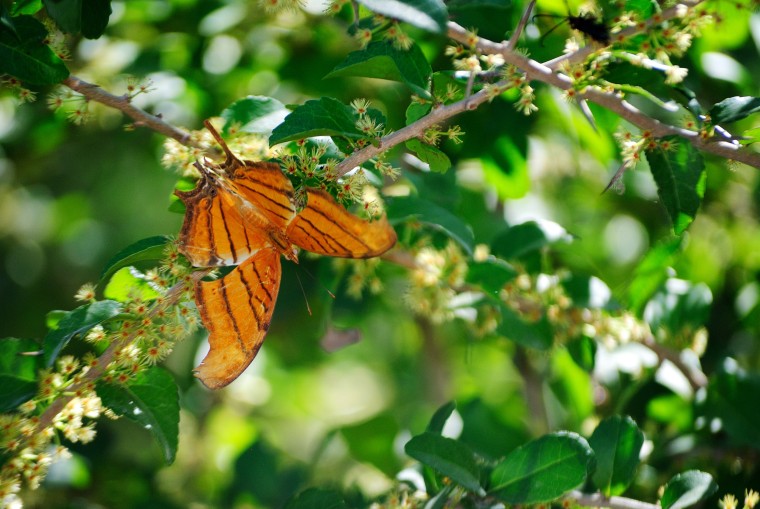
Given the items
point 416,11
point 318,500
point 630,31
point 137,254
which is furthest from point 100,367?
point 630,31

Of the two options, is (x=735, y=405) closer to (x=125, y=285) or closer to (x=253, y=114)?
(x=253, y=114)

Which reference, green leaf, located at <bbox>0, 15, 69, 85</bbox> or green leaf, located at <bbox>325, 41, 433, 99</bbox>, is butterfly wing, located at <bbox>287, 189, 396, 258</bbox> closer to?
green leaf, located at <bbox>325, 41, 433, 99</bbox>

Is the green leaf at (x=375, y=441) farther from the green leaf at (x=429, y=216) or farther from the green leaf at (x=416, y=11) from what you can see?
the green leaf at (x=416, y=11)

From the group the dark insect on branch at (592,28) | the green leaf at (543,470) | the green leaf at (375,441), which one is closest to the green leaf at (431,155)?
the dark insect on branch at (592,28)

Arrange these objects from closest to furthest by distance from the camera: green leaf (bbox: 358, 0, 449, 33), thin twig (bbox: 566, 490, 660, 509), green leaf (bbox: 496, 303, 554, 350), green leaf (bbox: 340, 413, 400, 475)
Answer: green leaf (bbox: 358, 0, 449, 33), thin twig (bbox: 566, 490, 660, 509), green leaf (bbox: 496, 303, 554, 350), green leaf (bbox: 340, 413, 400, 475)

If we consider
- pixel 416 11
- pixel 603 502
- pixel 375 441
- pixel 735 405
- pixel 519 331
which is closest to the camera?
pixel 416 11

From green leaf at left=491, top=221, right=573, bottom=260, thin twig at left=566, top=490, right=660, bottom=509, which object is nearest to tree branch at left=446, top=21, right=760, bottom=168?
green leaf at left=491, top=221, right=573, bottom=260
